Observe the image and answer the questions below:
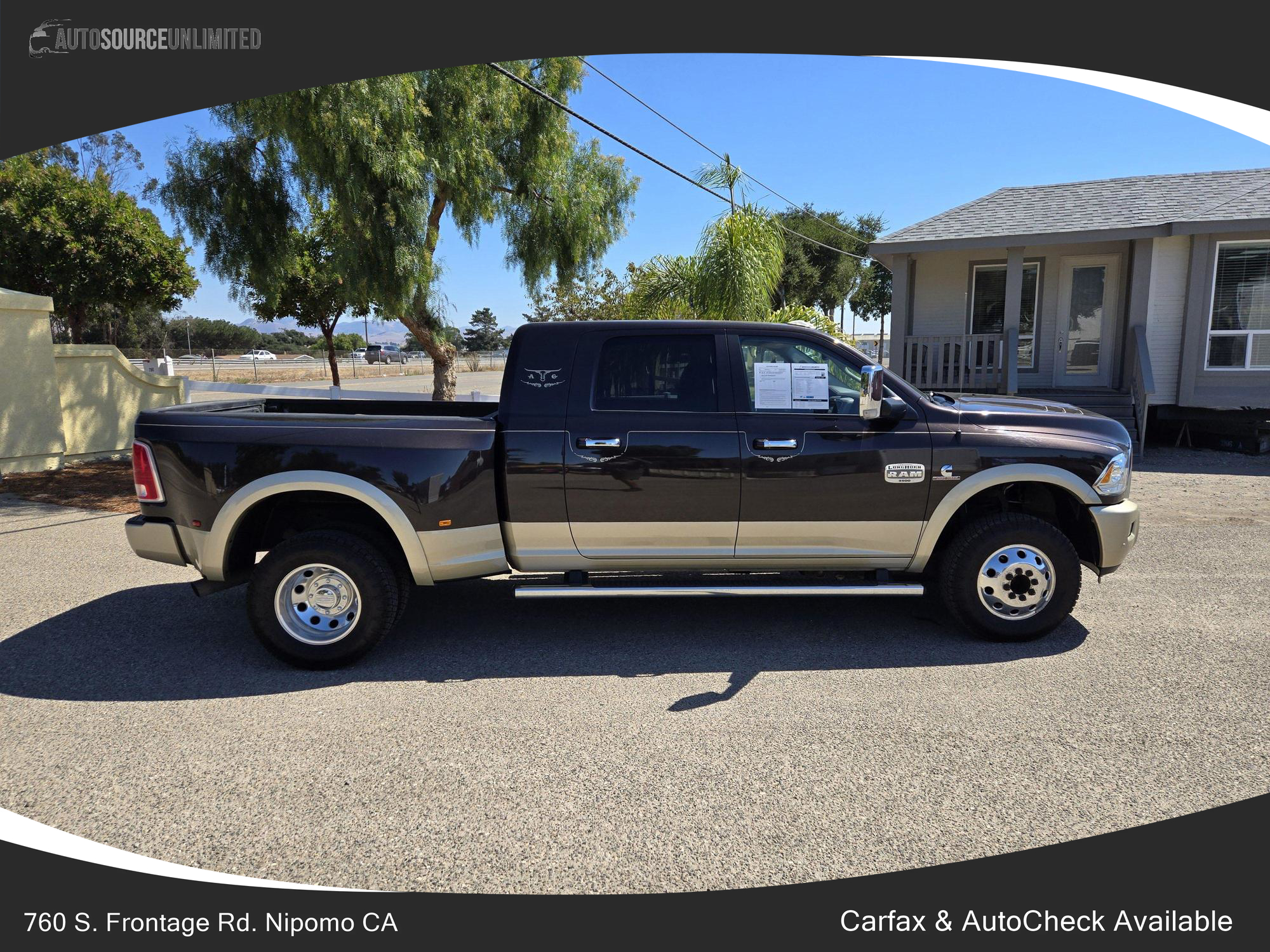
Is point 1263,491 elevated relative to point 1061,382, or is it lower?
lower

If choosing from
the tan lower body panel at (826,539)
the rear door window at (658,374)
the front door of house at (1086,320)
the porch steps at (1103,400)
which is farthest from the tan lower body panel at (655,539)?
the front door of house at (1086,320)

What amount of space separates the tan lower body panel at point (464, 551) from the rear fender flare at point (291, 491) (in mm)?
100

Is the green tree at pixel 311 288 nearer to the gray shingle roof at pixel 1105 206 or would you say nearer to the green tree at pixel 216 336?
the gray shingle roof at pixel 1105 206

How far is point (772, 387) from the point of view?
530 centimetres

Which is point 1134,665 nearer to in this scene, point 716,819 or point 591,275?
point 716,819

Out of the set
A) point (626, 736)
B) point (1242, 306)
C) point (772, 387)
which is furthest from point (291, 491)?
point (1242, 306)

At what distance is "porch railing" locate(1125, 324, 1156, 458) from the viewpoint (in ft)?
44.3

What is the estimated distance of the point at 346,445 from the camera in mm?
4973

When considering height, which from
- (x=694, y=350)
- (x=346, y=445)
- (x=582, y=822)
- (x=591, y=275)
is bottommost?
(x=582, y=822)

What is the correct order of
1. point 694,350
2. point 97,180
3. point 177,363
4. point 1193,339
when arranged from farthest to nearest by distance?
1. point 177,363
2. point 97,180
3. point 1193,339
4. point 694,350

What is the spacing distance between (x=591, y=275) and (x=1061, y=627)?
36.5 ft

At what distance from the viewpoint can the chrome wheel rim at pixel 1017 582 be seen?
5.27 m

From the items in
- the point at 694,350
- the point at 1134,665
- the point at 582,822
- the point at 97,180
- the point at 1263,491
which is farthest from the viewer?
the point at 97,180

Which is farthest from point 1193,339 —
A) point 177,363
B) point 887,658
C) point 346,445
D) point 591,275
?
point 177,363
